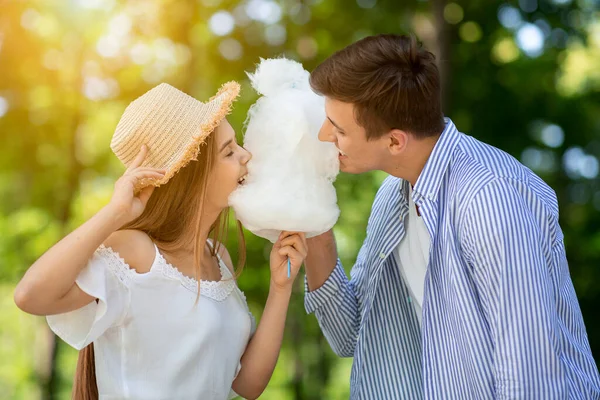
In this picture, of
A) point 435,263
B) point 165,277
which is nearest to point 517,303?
point 435,263

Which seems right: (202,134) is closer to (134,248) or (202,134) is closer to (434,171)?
(134,248)

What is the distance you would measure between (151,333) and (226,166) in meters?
0.66

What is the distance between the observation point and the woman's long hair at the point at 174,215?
2574mm

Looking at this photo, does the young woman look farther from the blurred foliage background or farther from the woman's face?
the blurred foliage background

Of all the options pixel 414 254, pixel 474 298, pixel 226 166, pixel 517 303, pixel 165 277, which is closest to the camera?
pixel 517 303

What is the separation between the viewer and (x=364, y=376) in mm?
2914

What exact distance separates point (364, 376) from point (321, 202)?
2.74ft

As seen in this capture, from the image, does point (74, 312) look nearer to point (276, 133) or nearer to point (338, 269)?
point (276, 133)

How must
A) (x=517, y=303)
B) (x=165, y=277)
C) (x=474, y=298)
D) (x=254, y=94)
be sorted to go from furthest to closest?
(x=254, y=94)
(x=165, y=277)
(x=474, y=298)
(x=517, y=303)

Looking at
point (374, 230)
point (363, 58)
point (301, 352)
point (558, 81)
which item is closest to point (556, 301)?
point (374, 230)

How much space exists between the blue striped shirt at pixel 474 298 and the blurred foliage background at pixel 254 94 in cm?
450

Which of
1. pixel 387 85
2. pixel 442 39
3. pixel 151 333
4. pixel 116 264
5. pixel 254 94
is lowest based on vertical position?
pixel 254 94

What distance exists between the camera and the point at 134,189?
95.7 inches

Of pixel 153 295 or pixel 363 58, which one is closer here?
pixel 153 295
